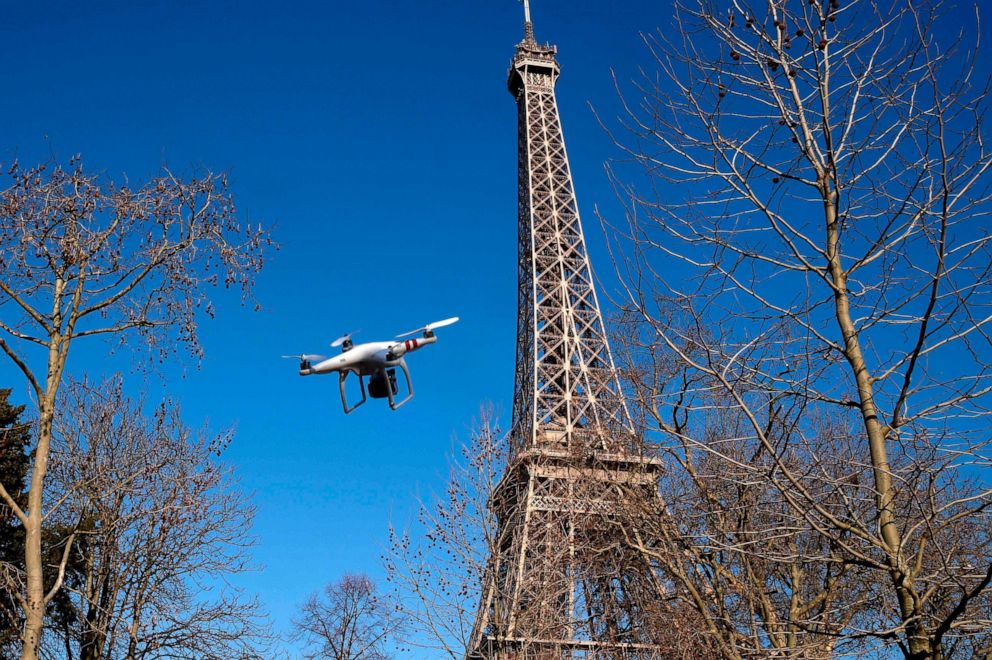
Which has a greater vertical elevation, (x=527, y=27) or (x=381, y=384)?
(x=527, y=27)

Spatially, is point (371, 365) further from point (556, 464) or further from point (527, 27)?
point (527, 27)

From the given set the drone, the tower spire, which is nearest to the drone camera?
the drone

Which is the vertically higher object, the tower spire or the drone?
the tower spire

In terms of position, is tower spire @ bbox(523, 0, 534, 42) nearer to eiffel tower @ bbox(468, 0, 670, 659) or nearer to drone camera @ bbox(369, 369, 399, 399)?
eiffel tower @ bbox(468, 0, 670, 659)

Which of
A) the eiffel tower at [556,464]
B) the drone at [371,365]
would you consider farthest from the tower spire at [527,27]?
the drone at [371,365]

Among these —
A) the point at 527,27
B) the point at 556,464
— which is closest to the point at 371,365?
the point at 556,464

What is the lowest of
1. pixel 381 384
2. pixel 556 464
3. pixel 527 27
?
pixel 381 384

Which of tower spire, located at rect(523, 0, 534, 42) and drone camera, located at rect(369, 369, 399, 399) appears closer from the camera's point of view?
drone camera, located at rect(369, 369, 399, 399)
